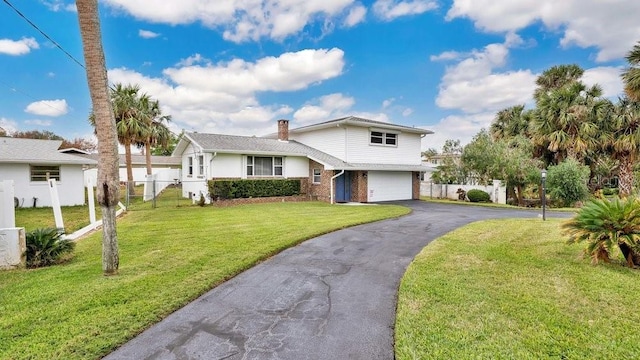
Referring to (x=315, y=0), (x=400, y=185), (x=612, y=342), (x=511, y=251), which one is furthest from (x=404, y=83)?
(x=612, y=342)

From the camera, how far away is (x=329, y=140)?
2119 cm

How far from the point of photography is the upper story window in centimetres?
2127

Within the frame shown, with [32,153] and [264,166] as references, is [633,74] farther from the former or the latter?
[32,153]

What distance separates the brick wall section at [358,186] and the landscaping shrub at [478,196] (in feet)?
26.1

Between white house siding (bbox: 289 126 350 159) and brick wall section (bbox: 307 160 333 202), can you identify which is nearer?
brick wall section (bbox: 307 160 333 202)

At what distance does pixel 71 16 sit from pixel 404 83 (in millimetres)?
18343

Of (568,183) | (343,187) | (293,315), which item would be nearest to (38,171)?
(343,187)

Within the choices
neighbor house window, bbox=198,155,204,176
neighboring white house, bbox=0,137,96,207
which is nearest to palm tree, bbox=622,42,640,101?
neighbor house window, bbox=198,155,204,176

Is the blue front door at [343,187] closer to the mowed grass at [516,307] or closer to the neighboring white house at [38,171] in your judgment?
the mowed grass at [516,307]

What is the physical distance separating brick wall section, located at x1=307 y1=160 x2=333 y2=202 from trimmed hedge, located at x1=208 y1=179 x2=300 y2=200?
970mm

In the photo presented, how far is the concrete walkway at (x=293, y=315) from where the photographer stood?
130 inches

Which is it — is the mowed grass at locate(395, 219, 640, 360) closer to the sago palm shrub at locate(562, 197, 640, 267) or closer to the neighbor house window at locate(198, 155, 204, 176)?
the sago palm shrub at locate(562, 197, 640, 267)

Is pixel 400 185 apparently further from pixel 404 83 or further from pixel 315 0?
pixel 315 0

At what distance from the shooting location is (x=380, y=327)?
12.6 ft
